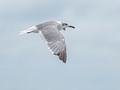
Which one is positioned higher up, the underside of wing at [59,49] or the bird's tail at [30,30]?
the bird's tail at [30,30]

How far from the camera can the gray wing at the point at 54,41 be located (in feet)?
62.8

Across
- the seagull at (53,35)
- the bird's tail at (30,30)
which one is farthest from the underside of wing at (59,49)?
the bird's tail at (30,30)

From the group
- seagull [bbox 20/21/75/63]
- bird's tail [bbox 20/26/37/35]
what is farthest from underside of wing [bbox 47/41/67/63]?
bird's tail [bbox 20/26/37/35]

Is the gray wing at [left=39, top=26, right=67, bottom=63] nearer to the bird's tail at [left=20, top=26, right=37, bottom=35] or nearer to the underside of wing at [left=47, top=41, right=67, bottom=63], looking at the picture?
the underside of wing at [left=47, top=41, right=67, bottom=63]

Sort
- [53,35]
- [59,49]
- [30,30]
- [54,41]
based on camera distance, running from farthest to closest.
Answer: [30,30]
[53,35]
[54,41]
[59,49]

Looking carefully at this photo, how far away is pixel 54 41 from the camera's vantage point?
20.6 m

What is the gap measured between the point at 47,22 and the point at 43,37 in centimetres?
362

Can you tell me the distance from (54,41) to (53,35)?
1275mm

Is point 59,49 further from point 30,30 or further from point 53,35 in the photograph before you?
point 30,30

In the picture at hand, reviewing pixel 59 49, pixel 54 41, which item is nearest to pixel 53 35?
pixel 54 41

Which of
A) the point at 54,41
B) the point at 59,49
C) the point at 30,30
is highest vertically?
the point at 30,30

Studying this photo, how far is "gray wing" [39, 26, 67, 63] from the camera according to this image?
754 inches

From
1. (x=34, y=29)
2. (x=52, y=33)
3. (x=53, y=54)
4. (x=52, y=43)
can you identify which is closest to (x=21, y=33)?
(x=34, y=29)

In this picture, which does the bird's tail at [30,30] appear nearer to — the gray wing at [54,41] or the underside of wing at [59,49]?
the gray wing at [54,41]
